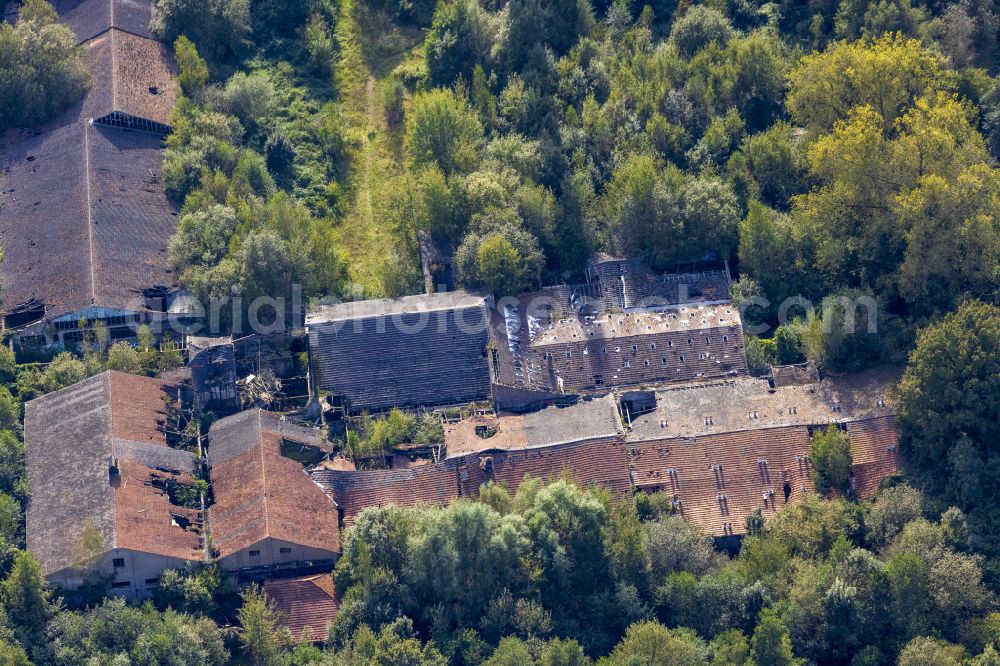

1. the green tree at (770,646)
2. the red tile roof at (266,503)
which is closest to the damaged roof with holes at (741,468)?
the green tree at (770,646)

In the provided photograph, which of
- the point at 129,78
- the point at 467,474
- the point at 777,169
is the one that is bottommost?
the point at 467,474

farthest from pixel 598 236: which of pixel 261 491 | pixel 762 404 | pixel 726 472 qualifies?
pixel 261 491

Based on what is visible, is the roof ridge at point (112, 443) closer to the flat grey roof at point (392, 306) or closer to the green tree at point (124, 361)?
the green tree at point (124, 361)

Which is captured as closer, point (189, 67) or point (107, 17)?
point (189, 67)

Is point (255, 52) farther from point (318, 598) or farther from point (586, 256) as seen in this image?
point (318, 598)

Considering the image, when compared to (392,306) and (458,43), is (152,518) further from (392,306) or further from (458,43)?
(458,43)

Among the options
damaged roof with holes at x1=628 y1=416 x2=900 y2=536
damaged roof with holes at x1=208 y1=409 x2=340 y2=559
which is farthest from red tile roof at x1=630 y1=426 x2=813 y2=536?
damaged roof with holes at x1=208 y1=409 x2=340 y2=559
